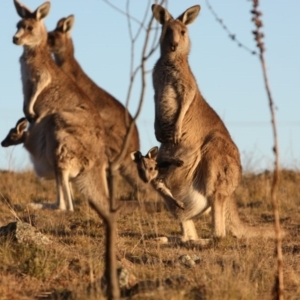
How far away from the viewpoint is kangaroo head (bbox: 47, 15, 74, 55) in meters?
14.6

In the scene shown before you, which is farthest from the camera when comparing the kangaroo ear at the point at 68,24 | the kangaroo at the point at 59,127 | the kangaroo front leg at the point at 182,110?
the kangaroo ear at the point at 68,24

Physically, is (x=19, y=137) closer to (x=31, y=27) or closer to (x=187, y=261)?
(x=31, y=27)

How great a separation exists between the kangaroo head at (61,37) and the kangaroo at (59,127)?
232cm

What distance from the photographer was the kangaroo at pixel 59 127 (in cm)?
1109

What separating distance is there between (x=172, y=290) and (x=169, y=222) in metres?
4.38

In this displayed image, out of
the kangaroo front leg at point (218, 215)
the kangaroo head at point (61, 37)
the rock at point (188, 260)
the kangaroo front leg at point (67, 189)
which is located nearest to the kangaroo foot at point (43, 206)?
the kangaroo front leg at point (67, 189)

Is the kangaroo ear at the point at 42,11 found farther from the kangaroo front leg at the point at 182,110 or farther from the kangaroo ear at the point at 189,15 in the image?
the kangaroo front leg at the point at 182,110

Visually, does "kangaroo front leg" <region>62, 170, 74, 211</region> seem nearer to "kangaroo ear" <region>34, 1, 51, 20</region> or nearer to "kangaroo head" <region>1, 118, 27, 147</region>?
"kangaroo head" <region>1, 118, 27, 147</region>

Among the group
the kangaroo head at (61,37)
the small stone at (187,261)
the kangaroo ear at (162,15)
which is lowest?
the small stone at (187,261)

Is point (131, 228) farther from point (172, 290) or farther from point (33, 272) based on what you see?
point (172, 290)

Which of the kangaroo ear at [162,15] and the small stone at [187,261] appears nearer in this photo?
the small stone at [187,261]

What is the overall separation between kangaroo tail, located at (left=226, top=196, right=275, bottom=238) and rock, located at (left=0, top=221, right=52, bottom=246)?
229 centimetres

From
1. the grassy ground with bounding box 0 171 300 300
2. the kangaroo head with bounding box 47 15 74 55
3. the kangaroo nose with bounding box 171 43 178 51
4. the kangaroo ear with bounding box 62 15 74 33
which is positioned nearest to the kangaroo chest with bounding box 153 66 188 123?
the kangaroo nose with bounding box 171 43 178 51

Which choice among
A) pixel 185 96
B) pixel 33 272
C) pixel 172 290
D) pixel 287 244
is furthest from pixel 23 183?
pixel 172 290
